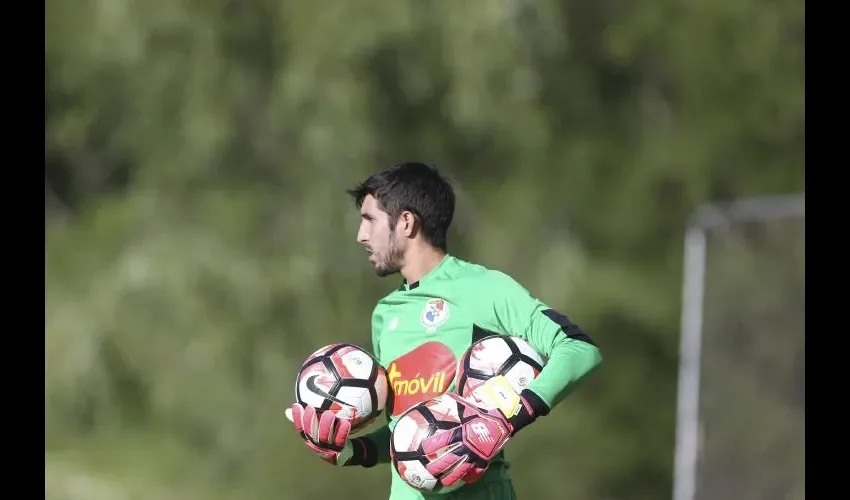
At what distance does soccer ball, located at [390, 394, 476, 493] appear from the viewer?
3373 mm

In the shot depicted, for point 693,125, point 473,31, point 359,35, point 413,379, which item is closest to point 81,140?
point 359,35

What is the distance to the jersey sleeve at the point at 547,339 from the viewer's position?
3.37 m

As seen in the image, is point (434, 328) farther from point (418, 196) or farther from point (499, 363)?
point (418, 196)

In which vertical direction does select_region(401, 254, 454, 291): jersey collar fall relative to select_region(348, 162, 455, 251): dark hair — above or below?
below

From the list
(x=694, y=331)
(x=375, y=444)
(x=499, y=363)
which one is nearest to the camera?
(x=499, y=363)

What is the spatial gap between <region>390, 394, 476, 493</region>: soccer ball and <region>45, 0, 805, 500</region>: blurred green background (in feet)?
17.6

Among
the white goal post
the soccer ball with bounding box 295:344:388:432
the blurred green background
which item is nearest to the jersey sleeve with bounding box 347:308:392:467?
the soccer ball with bounding box 295:344:388:432

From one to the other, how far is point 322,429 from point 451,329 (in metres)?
0.49

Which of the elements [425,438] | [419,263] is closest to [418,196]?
[419,263]

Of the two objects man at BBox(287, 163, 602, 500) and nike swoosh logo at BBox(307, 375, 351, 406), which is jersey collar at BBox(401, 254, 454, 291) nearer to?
man at BBox(287, 163, 602, 500)

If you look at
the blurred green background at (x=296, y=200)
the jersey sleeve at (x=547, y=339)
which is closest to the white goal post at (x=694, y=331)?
the blurred green background at (x=296, y=200)

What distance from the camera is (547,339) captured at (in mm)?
3480

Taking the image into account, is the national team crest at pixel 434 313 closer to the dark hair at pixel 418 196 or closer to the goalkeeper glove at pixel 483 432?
the dark hair at pixel 418 196

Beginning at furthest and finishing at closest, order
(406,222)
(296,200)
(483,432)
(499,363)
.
A: 1. (296,200)
2. (406,222)
3. (499,363)
4. (483,432)
